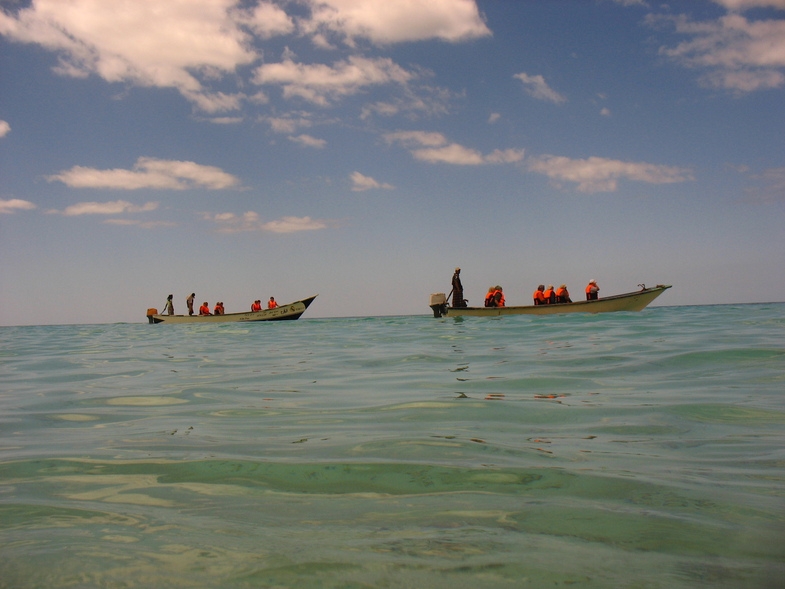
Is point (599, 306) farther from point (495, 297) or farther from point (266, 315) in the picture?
point (266, 315)

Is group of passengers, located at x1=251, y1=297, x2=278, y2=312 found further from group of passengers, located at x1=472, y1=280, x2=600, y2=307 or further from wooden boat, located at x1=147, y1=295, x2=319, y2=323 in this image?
group of passengers, located at x1=472, y1=280, x2=600, y2=307

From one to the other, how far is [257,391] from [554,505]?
15.3ft

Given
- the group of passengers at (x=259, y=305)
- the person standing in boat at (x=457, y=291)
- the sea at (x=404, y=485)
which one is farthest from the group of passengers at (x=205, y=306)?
the sea at (x=404, y=485)

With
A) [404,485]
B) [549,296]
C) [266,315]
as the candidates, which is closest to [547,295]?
[549,296]

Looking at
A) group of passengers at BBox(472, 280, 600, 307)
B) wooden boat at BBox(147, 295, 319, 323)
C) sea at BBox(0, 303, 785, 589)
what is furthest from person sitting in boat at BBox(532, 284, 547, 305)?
sea at BBox(0, 303, 785, 589)

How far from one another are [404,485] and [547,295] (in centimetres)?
2673

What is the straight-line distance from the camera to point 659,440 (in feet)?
12.8

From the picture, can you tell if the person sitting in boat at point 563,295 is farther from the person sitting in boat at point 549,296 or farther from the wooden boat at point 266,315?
the wooden boat at point 266,315

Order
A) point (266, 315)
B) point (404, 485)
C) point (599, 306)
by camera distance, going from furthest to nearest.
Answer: point (266, 315) → point (599, 306) → point (404, 485)

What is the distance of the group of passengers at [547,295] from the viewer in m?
28.1

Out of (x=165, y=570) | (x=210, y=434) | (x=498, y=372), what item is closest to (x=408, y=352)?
(x=498, y=372)

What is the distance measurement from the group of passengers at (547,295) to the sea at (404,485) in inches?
846

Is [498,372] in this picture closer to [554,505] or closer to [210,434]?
[210,434]

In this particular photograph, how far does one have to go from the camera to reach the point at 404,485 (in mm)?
2939
